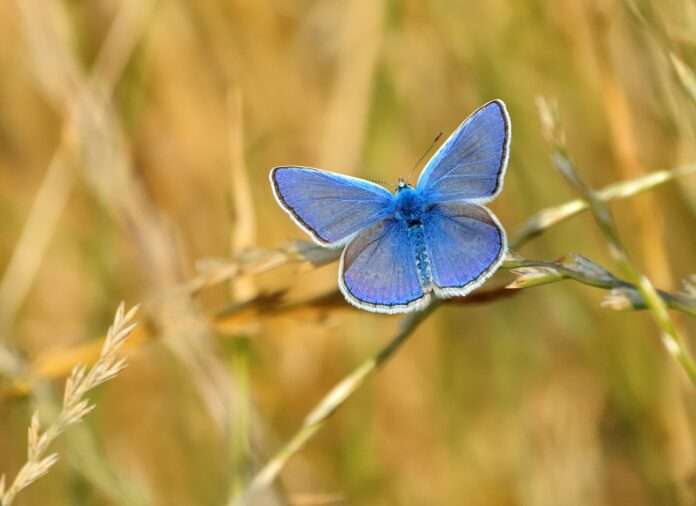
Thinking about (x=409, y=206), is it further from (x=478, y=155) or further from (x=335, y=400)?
(x=335, y=400)

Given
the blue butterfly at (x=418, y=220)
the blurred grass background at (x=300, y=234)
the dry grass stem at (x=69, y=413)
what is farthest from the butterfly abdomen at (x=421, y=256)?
the dry grass stem at (x=69, y=413)

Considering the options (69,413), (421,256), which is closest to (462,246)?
(421,256)

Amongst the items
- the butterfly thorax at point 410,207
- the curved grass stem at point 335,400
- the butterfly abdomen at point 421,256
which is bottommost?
the curved grass stem at point 335,400

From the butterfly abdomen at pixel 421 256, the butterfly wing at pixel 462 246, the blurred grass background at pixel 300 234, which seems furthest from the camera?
the blurred grass background at pixel 300 234

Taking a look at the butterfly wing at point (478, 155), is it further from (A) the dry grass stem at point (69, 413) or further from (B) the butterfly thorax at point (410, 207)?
(A) the dry grass stem at point (69, 413)

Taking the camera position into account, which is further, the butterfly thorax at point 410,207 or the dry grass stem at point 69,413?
the butterfly thorax at point 410,207

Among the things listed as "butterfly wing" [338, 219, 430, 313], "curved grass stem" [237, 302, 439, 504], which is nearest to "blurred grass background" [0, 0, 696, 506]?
"butterfly wing" [338, 219, 430, 313]

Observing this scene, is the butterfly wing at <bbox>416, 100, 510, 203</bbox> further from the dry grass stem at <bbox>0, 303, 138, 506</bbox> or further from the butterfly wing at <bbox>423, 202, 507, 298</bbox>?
the dry grass stem at <bbox>0, 303, 138, 506</bbox>
